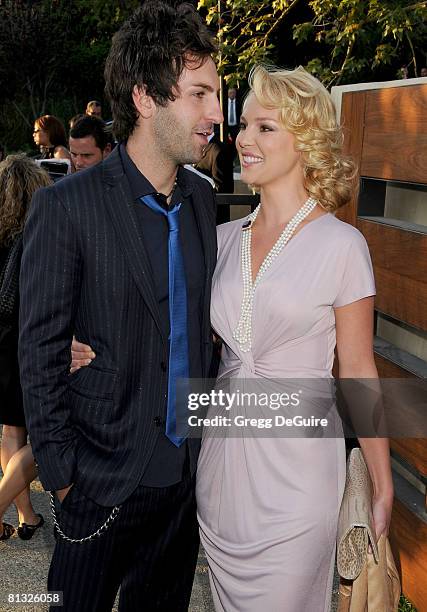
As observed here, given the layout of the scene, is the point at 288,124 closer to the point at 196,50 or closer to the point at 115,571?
the point at 196,50

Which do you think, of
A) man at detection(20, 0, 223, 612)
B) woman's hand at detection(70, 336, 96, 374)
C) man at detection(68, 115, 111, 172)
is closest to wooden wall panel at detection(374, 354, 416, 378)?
man at detection(20, 0, 223, 612)

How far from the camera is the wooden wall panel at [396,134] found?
349 centimetres

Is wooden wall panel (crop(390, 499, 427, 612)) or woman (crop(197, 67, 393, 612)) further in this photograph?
wooden wall panel (crop(390, 499, 427, 612))

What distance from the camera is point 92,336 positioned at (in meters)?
2.49

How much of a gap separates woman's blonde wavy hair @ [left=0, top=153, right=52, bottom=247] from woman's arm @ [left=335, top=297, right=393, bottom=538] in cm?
238

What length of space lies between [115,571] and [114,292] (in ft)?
3.33

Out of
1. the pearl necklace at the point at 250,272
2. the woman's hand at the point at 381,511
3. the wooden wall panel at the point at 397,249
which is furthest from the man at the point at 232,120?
the woman's hand at the point at 381,511

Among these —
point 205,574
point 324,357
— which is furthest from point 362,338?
point 205,574

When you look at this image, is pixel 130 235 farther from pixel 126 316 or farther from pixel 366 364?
pixel 366 364

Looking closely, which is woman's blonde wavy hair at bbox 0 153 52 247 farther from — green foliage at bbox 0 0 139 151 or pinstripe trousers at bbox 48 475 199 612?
green foliage at bbox 0 0 139 151

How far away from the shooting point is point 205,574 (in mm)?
4238

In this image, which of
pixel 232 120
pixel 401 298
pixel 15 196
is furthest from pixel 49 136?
pixel 232 120

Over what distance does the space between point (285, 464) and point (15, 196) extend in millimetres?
2506

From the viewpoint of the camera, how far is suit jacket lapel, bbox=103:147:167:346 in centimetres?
245
